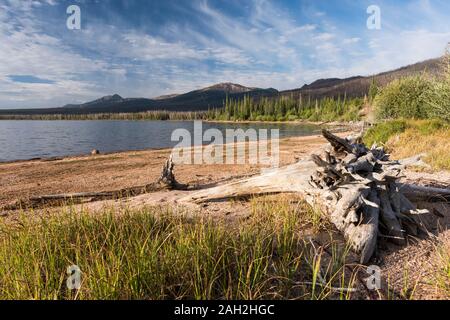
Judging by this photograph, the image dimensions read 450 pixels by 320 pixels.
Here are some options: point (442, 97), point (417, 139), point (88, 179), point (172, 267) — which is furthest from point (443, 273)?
point (442, 97)

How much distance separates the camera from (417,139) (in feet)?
39.9

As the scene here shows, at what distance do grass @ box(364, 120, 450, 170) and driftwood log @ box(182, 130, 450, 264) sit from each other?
2.22m

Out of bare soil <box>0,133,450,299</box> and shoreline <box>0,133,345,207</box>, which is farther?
shoreline <box>0,133,345,207</box>

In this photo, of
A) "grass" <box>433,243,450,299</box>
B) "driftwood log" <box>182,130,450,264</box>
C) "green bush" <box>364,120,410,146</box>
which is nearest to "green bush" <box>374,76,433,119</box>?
"green bush" <box>364,120,410,146</box>

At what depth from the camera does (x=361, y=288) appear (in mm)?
2738

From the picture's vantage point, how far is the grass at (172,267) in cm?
242

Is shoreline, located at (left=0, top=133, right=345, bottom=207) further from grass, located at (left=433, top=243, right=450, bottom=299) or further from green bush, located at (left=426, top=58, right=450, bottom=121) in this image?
green bush, located at (left=426, top=58, right=450, bottom=121)

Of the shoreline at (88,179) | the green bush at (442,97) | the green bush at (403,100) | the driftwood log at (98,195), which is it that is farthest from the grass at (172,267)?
the green bush at (403,100)

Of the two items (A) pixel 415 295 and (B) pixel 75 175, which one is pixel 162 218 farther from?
(B) pixel 75 175

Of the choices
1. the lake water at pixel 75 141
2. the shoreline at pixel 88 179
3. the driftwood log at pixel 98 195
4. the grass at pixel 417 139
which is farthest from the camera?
the lake water at pixel 75 141

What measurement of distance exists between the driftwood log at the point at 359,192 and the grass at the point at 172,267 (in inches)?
24.9

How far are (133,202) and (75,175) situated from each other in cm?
819

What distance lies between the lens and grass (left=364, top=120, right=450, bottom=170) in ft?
26.8

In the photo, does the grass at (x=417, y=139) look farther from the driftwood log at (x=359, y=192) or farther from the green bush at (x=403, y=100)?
the green bush at (x=403, y=100)
